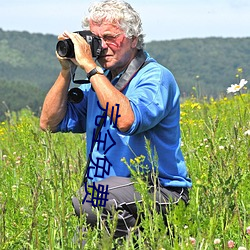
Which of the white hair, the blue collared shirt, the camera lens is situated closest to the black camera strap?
the blue collared shirt

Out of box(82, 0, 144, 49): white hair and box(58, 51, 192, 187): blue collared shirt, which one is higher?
box(82, 0, 144, 49): white hair

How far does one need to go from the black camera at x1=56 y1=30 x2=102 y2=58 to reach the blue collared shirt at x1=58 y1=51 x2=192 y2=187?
10.0 inches

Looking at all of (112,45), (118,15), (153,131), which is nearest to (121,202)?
(153,131)

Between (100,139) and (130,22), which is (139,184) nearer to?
(100,139)

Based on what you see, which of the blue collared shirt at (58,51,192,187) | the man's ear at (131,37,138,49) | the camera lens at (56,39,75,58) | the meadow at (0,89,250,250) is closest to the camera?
the meadow at (0,89,250,250)

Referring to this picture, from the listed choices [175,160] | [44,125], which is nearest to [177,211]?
[175,160]

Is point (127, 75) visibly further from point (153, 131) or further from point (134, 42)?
point (153, 131)

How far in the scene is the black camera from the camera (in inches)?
130

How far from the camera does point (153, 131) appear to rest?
3.42 metres

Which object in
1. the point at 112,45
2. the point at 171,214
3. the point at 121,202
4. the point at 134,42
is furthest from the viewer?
the point at 134,42

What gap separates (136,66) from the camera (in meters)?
3.45

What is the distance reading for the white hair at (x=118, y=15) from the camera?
11.2 feet

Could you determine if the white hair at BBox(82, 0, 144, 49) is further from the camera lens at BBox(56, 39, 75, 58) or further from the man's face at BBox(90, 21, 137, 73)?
the camera lens at BBox(56, 39, 75, 58)

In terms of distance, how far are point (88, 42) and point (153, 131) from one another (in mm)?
546
